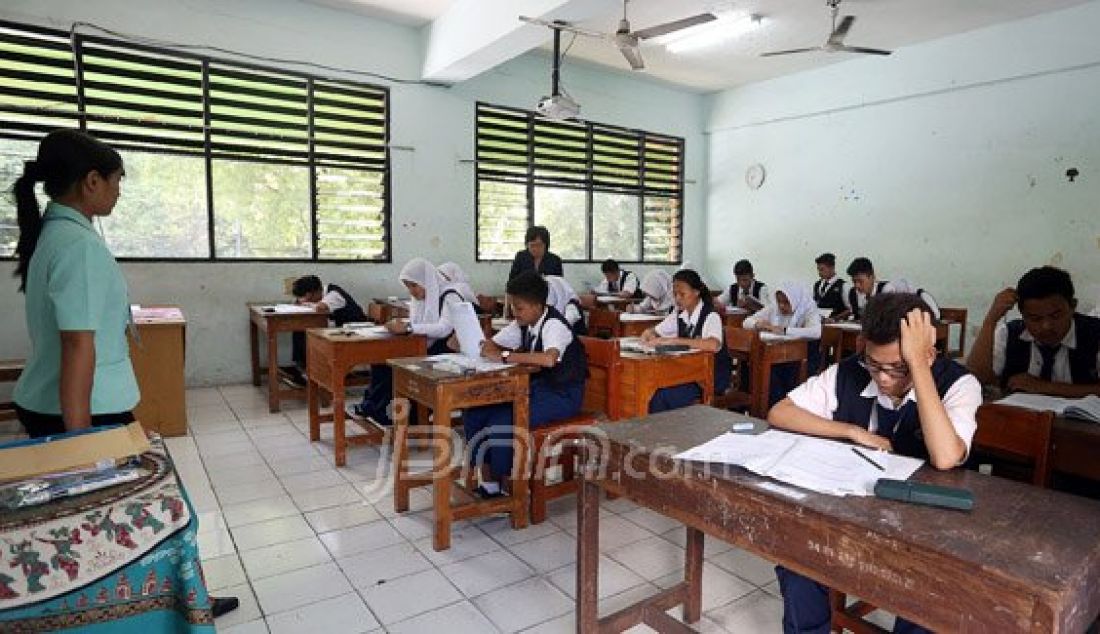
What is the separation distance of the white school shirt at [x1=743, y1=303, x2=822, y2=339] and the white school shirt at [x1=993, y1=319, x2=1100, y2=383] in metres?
1.66

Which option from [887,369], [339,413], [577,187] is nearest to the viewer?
[887,369]

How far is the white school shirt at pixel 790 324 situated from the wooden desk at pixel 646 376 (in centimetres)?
155

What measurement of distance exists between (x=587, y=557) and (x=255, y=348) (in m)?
4.79

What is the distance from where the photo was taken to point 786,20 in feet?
19.2

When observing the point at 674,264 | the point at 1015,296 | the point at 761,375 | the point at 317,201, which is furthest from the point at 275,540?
the point at 674,264

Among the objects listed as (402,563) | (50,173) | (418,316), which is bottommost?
(402,563)

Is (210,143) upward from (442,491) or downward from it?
upward

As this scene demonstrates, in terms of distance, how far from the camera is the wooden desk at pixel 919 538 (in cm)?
94

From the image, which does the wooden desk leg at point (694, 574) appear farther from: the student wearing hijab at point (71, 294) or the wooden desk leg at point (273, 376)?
the wooden desk leg at point (273, 376)

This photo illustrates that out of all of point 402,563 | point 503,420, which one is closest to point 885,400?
point 503,420

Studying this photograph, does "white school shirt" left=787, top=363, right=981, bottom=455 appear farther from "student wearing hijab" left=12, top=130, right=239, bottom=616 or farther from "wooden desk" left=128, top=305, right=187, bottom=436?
"wooden desk" left=128, top=305, right=187, bottom=436

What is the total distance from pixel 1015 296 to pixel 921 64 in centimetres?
523

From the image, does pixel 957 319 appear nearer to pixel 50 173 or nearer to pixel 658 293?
pixel 658 293

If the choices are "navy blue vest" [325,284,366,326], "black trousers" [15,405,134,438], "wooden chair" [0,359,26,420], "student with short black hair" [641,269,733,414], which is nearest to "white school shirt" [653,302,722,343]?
"student with short black hair" [641,269,733,414]
